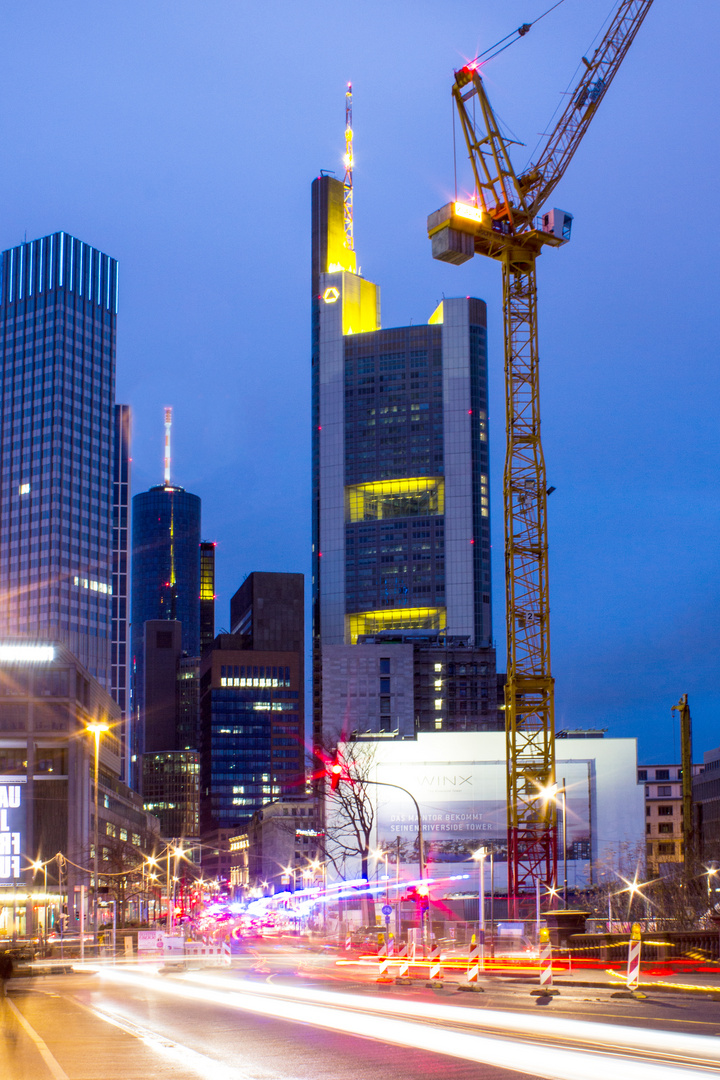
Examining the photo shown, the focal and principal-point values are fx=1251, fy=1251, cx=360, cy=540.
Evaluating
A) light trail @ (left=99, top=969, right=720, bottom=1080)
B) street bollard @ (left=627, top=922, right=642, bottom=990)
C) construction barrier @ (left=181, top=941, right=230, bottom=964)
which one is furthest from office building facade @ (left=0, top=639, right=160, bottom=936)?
light trail @ (left=99, top=969, right=720, bottom=1080)

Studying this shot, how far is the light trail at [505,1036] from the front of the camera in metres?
16.1

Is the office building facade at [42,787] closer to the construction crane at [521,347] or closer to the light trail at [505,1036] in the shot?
the construction crane at [521,347]

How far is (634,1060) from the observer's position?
1669 centimetres

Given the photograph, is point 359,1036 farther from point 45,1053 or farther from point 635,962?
point 635,962

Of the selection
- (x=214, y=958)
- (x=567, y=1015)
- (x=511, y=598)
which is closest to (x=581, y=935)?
(x=214, y=958)

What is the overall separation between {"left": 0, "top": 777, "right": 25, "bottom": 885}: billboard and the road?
93262 mm

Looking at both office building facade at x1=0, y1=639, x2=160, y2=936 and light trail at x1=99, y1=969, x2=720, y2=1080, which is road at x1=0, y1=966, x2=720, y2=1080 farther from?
office building facade at x1=0, y1=639, x2=160, y2=936

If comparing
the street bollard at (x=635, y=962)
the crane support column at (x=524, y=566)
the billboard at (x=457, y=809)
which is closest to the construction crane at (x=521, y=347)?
the crane support column at (x=524, y=566)

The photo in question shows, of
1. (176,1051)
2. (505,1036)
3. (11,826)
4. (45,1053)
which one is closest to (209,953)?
(45,1053)

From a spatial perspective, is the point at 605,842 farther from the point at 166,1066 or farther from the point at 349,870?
the point at 166,1066

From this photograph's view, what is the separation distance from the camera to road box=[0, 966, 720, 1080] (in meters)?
16.8

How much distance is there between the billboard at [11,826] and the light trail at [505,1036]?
96708 mm

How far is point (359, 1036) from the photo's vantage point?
22.3m

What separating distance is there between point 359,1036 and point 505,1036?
112 inches
